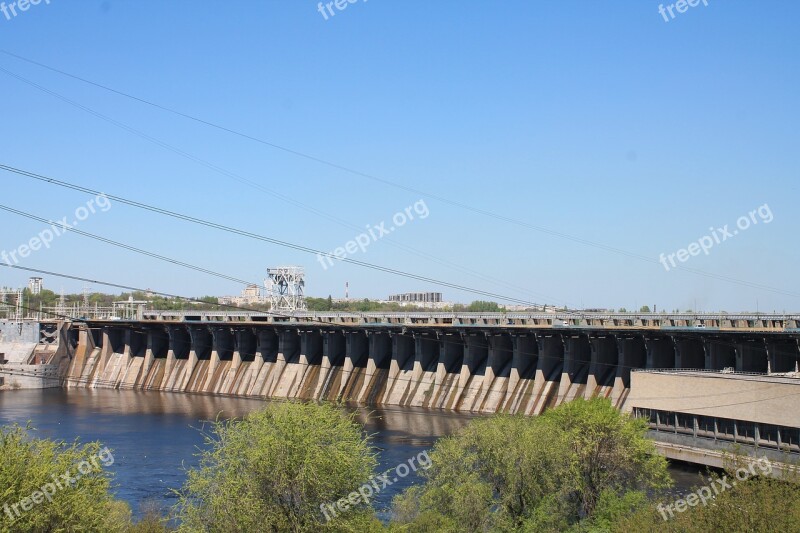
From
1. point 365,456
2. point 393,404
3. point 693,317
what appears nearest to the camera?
point 365,456

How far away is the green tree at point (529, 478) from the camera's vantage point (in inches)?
1281

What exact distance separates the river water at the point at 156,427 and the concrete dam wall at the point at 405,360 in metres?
3.95

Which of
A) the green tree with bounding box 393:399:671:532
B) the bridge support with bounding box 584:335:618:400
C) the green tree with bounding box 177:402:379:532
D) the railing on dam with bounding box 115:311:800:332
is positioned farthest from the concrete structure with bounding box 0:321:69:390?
the green tree with bounding box 177:402:379:532

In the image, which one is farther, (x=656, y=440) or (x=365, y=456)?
(x=656, y=440)

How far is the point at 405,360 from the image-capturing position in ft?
286

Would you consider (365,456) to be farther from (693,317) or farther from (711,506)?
(693,317)

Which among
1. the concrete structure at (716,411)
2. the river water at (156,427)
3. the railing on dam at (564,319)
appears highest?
the railing on dam at (564,319)

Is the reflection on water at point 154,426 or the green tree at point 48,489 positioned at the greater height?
the green tree at point 48,489

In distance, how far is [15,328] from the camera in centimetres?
11012

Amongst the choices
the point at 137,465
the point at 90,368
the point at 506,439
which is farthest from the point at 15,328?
the point at 506,439

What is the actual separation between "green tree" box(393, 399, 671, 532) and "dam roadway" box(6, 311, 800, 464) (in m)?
14.7

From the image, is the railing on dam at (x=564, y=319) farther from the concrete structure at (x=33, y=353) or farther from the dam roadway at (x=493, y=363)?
the concrete structure at (x=33, y=353)

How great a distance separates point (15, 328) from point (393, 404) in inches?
2212

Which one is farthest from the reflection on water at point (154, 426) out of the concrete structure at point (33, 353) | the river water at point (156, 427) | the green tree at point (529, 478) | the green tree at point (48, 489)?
the green tree at point (48, 489)
